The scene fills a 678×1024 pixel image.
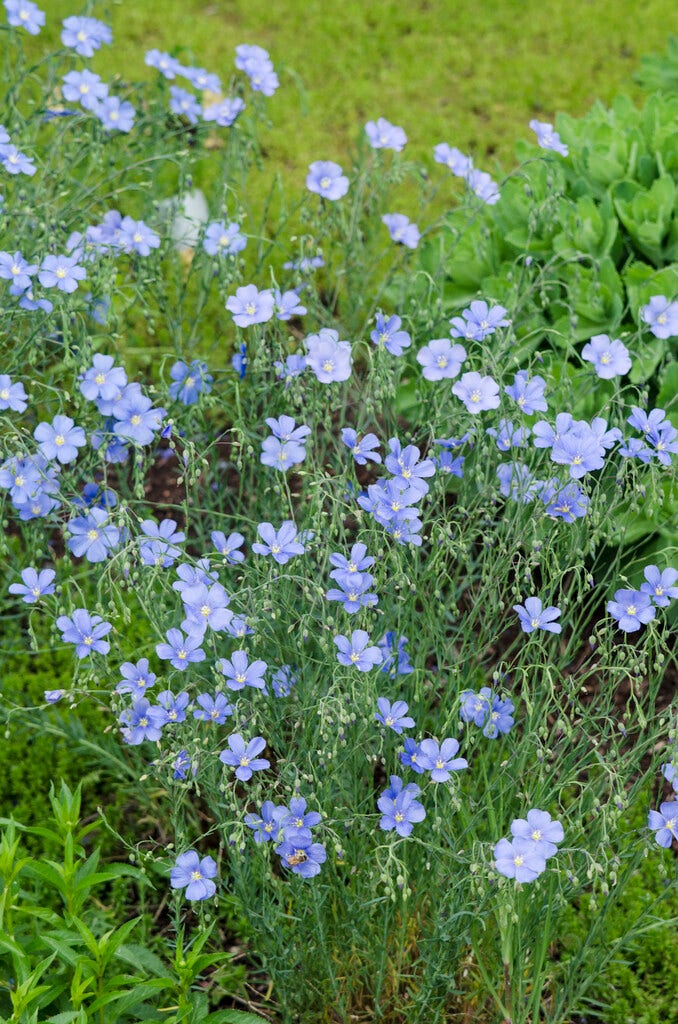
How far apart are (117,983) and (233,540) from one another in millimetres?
A: 843

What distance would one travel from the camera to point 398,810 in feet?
6.68

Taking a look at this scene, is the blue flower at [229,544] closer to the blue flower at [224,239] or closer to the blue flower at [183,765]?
the blue flower at [183,765]

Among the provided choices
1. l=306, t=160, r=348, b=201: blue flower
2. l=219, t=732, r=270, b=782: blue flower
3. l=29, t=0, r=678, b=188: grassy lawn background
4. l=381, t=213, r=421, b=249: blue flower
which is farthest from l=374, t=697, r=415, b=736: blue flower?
l=29, t=0, r=678, b=188: grassy lawn background

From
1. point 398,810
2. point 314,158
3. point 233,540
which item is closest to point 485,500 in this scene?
point 233,540

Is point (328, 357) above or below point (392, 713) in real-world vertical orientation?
above

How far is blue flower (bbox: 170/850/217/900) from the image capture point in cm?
199

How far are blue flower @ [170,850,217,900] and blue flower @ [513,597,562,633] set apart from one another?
0.70 metres

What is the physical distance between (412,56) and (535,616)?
4355 mm

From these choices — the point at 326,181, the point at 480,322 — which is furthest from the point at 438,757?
the point at 326,181

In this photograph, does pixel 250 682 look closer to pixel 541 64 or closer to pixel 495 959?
pixel 495 959

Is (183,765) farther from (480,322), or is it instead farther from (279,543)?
(480,322)

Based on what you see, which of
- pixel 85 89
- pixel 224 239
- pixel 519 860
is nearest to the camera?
pixel 519 860

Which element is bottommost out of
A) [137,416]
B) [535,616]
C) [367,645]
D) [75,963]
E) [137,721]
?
[75,963]

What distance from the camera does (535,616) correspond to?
2.09 meters
